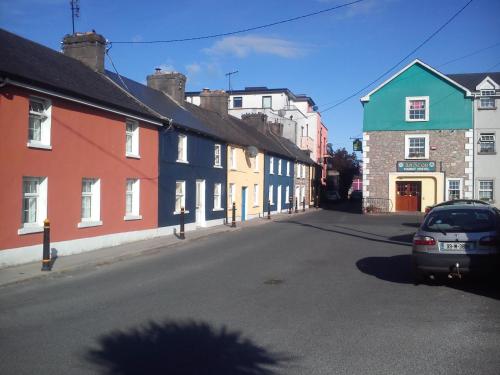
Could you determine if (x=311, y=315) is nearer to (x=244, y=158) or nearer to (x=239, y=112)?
(x=244, y=158)

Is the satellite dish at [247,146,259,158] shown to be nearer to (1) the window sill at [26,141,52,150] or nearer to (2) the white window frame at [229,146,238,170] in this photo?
(2) the white window frame at [229,146,238,170]

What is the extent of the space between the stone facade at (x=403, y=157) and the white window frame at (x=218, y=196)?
556 inches

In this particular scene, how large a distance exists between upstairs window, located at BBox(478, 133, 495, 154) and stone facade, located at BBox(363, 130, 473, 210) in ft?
2.32

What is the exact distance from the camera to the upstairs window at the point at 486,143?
3461 cm

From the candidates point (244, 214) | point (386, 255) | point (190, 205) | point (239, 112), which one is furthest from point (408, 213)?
point (239, 112)

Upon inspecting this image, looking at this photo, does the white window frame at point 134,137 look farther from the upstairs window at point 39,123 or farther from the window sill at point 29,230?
the window sill at point 29,230

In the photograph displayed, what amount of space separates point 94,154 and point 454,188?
27291 millimetres

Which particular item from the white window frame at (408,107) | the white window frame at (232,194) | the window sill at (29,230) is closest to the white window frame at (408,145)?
the white window frame at (408,107)

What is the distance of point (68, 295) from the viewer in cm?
932

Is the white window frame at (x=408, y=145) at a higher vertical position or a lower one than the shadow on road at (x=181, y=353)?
higher

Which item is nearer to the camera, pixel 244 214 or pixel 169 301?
pixel 169 301

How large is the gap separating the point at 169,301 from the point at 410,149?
31.5 meters

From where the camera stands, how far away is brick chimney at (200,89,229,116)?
3441cm

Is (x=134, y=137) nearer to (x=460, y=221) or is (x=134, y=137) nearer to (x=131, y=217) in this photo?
(x=131, y=217)
